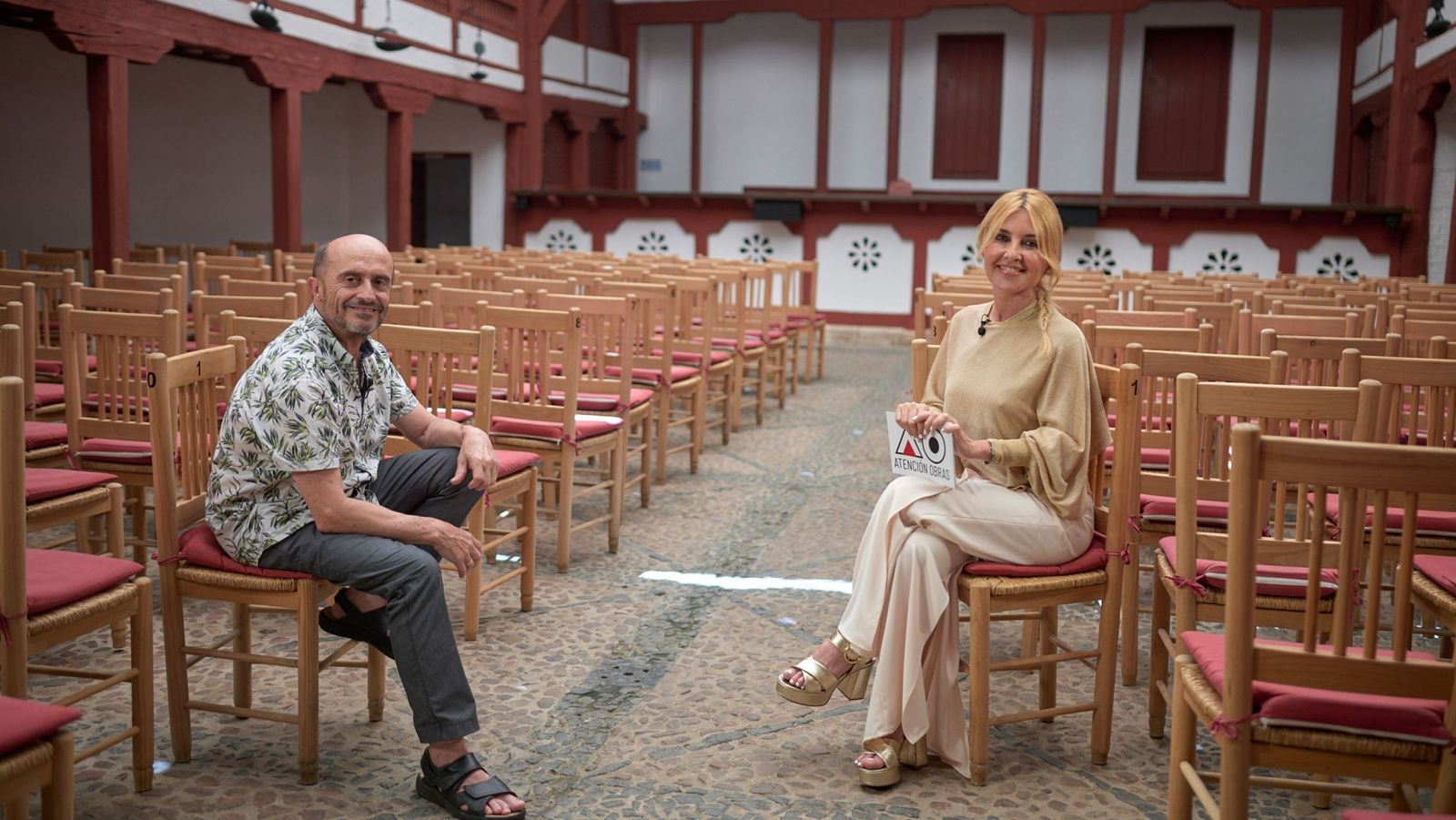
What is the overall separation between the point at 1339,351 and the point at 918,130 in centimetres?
1491

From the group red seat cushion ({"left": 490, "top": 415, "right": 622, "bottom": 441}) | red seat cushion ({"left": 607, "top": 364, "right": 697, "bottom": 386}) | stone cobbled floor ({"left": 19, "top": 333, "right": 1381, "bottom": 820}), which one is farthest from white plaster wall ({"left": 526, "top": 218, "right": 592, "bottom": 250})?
stone cobbled floor ({"left": 19, "top": 333, "right": 1381, "bottom": 820})

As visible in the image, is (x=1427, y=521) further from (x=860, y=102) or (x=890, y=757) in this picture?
(x=860, y=102)

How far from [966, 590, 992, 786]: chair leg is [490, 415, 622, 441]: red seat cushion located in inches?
72.4

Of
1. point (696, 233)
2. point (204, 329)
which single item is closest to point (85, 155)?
point (696, 233)

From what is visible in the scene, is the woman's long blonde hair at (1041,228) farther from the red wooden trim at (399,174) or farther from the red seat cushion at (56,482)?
the red wooden trim at (399,174)

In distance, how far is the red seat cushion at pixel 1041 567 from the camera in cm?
265

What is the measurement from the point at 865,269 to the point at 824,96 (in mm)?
4964

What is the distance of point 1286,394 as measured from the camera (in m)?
2.39

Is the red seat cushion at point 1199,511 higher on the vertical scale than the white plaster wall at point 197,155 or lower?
lower

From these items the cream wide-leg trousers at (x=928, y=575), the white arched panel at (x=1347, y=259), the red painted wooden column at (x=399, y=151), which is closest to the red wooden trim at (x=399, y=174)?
the red painted wooden column at (x=399, y=151)

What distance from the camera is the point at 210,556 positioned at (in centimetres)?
260

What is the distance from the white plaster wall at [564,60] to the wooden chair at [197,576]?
519 inches

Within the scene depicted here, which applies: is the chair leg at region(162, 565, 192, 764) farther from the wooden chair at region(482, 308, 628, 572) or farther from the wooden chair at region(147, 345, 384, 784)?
the wooden chair at region(482, 308, 628, 572)

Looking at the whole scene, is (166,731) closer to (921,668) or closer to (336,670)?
(336,670)
